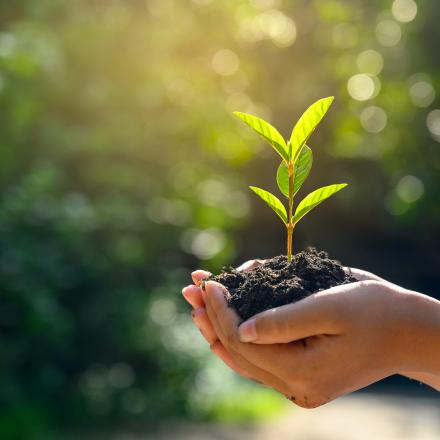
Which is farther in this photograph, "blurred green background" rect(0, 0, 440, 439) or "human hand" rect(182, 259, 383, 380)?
"blurred green background" rect(0, 0, 440, 439)

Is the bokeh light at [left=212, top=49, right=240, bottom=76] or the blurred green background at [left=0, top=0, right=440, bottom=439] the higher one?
the bokeh light at [left=212, top=49, right=240, bottom=76]

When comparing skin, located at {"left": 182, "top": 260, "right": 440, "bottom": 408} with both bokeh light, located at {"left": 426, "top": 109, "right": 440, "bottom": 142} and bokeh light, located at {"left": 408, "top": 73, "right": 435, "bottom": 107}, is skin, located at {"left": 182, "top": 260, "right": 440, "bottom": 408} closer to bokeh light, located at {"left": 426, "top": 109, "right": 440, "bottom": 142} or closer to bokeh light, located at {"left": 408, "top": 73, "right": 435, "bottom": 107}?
bokeh light, located at {"left": 426, "top": 109, "right": 440, "bottom": 142}

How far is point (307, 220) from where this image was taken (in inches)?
372

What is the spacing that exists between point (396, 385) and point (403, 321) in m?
7.90

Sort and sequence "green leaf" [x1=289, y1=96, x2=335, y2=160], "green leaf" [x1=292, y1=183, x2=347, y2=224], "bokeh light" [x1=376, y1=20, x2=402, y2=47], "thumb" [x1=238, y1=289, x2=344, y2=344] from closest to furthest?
"thumb" [x1=238, y1=289, x2=344, y2=344]
"green leaf" [x1=289, y1=96, x2=335, y2=160]
"green leaf" [x1=292, y1=183, x2=347, y2=224]
"bokeh light" [x1=376, y1=20, x2=402, y2=47]

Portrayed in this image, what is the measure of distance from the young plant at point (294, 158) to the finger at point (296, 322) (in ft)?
1.24

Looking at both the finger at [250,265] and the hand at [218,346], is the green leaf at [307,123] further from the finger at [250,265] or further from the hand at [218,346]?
the hand at [218,346]

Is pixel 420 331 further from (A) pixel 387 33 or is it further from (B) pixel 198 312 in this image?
(A) pixel 387 33

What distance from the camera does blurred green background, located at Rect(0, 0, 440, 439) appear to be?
5.72 metres

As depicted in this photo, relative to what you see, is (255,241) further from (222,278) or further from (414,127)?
(222,278)

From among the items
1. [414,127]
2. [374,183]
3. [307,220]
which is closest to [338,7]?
[414,127]

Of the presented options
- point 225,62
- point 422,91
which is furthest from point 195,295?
point 225,62

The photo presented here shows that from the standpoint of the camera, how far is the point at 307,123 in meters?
1.80

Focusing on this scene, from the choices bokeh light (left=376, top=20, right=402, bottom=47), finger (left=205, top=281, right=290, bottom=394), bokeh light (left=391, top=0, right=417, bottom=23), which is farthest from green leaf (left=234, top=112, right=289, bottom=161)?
bokeh light (left=376, top=20, right=402, bottom=47)
